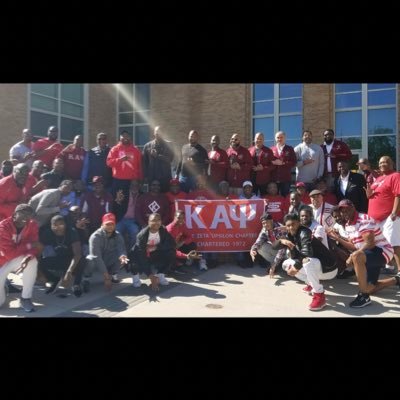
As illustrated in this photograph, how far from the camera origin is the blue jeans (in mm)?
7078

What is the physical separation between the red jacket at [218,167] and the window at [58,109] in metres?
9.99

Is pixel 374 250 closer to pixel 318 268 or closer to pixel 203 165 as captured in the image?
pixel 318 268

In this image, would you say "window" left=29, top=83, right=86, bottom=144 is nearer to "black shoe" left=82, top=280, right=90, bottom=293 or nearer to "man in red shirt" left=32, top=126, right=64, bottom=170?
"man in red shirt" left=32, top=126, right=64, bottom=170

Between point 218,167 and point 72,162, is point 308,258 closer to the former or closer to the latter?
point 218,167

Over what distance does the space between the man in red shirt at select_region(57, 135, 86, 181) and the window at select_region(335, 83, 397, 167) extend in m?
10.5

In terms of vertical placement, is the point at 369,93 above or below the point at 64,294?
above

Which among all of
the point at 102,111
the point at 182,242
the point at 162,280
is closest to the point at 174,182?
the point at 182,242

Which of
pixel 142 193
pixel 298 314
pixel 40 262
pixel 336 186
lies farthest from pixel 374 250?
pixel 40 262

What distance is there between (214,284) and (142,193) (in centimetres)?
266

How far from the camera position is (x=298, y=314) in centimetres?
466

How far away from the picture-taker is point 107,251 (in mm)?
5906

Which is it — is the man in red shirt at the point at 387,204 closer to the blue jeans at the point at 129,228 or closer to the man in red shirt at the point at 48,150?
the blue jeans at the point at 129,228

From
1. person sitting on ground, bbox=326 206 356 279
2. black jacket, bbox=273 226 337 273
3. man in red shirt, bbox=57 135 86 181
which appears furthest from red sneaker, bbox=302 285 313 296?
man in red shirt, bbox=57 135 86 181

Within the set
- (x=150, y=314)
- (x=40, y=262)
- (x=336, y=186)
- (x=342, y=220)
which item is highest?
(x=336, y=186)
